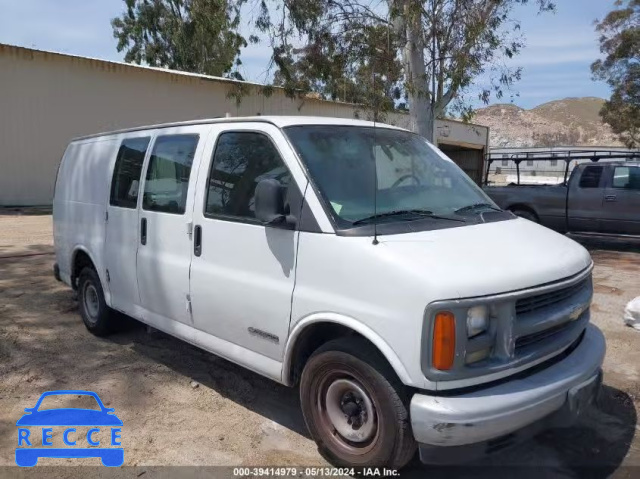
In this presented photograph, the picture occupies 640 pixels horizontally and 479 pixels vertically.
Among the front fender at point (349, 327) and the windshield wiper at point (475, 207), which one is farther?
the windshield wiper at point (475, 207)

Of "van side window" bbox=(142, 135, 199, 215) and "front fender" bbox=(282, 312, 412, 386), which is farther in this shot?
"van side window" bbox=(142, 135, 199, 215)

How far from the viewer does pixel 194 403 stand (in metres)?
4.10

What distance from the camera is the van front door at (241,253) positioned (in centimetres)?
335

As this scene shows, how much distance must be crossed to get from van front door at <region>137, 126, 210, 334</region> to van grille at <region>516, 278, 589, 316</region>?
7.29ft

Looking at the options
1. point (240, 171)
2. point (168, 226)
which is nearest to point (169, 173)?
point (168, 226)

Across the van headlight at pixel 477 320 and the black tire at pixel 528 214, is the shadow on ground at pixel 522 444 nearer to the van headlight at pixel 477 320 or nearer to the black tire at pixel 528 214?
the van headlight at pixel 477 320

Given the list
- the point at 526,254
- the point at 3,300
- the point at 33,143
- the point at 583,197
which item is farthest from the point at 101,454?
the point at 33,143

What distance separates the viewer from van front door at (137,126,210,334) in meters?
4.02

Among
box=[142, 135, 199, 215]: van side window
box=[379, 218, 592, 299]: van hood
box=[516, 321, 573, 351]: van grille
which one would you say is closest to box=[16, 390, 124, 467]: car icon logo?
box=[142, 135, 199, 215]: van side window

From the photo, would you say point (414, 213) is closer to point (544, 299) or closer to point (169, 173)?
point (544, 299)

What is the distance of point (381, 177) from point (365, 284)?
995 mm

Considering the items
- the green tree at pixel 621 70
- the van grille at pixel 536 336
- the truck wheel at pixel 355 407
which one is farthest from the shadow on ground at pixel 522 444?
the green tree at pixel 621 70

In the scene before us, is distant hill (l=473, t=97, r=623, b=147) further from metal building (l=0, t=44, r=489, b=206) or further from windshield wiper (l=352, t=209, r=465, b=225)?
windshield wiper (l=352, t=209, r=465, b=225)

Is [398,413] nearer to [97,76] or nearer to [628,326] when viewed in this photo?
[628,326]
